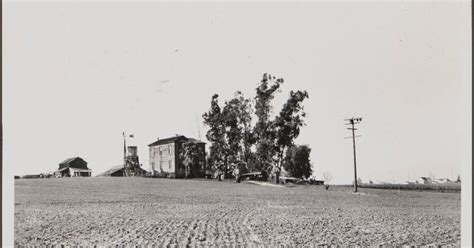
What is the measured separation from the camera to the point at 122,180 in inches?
394

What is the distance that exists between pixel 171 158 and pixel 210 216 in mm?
1265

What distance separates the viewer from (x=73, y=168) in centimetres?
948

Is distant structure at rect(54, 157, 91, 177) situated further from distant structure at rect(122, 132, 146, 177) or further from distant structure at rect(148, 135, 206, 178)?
distant structure at rect(148, 135, 206, 178)

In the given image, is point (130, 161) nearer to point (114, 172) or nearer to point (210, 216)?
point (114, 172)

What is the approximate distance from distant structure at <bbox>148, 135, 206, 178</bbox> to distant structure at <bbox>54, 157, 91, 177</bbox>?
3.75 feet

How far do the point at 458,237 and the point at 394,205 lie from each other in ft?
5.16

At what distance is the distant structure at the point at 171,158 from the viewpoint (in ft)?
31.9

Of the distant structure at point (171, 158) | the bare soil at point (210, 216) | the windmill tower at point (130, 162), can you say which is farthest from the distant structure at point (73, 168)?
the distant structure at point (171, 158)

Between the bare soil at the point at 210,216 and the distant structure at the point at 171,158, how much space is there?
8.2 inches

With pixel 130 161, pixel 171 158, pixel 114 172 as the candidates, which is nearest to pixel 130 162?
pixel 130 161

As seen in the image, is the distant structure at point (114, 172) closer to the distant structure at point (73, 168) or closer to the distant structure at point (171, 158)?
the distant structure at point (73, 168)

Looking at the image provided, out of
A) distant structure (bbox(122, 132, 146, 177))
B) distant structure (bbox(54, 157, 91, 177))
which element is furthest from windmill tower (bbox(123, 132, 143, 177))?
distant structure (bbox(54, 157, 91, 177))

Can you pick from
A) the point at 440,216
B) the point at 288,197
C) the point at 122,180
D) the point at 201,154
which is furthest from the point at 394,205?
the point at 122,180

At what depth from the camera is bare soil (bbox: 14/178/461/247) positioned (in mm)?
8758
